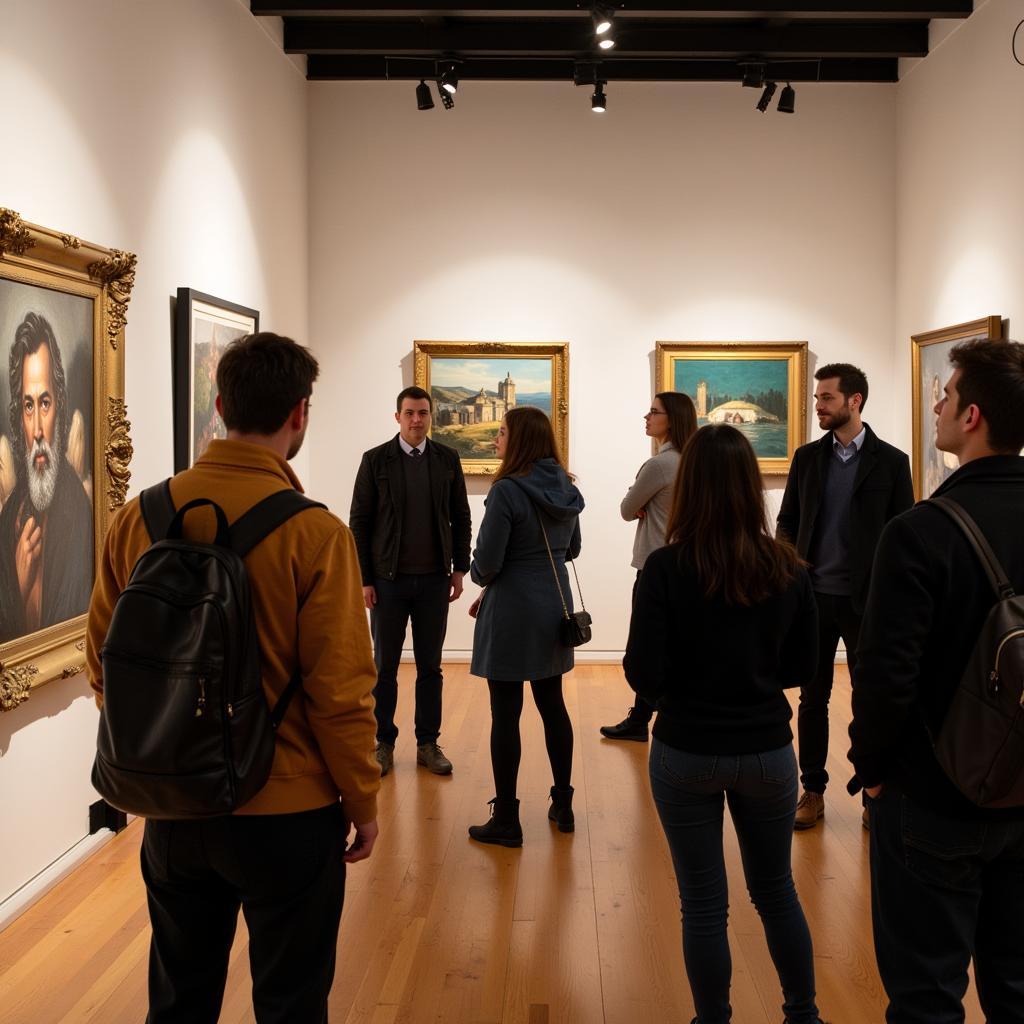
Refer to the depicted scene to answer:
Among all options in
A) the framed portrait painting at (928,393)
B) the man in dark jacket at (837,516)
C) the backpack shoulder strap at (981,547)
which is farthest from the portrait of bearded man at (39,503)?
the framed portrait painting at (928,393)

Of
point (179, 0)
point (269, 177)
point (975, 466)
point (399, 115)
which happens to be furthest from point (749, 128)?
point (975, 466)

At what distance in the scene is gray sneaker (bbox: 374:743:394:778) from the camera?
5.31m

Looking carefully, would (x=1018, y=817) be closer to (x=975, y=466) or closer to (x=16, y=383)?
(x=975, y=466)

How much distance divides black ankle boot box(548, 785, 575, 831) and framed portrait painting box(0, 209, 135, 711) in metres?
2.02

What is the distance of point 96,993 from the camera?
3.19 metres

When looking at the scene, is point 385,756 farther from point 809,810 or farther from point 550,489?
point 809,810

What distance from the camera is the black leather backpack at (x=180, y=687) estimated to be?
1.79 m

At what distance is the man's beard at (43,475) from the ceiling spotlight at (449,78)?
423 centimetres

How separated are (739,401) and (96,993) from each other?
6143 mm

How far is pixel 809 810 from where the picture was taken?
4.63 m

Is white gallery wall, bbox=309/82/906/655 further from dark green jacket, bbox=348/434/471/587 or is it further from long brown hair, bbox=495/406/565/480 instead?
long brown hair, bbox=495/406/565/480

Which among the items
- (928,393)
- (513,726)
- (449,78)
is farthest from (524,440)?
(928,393)

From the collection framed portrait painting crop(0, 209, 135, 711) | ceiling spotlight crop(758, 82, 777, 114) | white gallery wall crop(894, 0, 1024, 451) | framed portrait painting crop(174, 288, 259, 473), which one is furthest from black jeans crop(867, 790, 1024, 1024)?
ceiling spotlight crop(758, 82, 777, 114)

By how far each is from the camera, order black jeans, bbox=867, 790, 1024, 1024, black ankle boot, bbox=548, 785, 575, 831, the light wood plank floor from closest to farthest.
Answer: black jeans, bbox=867, 790, 1024, 1024
the light wood plank floor
black ankle boot, bbox=548, 785, 575, 831
